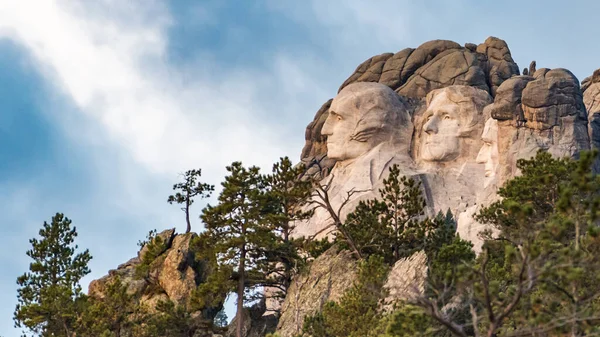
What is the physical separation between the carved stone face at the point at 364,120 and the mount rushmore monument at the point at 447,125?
5 centimetres

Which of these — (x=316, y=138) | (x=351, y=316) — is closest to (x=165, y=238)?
(x=316, y=138)

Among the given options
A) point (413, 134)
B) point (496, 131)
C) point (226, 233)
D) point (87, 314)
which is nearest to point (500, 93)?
point (496, 131)

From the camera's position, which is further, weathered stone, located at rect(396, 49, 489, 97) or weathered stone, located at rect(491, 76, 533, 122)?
weathered stone, located at rect(396, 49, 489, 97)

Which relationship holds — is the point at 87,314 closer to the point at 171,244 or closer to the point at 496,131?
the point at 171,244

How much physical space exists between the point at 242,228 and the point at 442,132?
13.7 meters

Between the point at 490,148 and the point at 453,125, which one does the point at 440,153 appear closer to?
the point at 453,125

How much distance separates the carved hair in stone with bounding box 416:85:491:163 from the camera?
46562 mm

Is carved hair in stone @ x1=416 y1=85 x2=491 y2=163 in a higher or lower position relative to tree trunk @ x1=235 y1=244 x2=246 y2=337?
higher

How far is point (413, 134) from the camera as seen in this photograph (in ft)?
160

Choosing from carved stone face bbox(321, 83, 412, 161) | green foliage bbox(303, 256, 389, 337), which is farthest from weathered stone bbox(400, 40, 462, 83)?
green foliage bbox(303, 256, 389, 337)

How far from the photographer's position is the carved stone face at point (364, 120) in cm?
4828

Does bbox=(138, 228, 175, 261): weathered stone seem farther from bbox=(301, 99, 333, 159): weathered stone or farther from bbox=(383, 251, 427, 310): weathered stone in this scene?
bbox=(383, 251, 427, 310): weathered stone

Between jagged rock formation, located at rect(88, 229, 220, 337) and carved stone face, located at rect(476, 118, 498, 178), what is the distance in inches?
544

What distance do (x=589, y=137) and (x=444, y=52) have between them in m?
12.3
